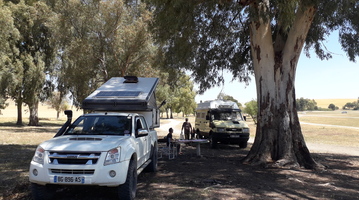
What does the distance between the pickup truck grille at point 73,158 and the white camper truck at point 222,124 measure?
10569 millimetres

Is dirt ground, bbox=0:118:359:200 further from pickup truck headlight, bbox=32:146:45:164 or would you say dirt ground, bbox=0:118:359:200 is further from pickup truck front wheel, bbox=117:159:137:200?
pickup truck headlight, bbox=32:146:45:164

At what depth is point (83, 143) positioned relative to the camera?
18.7ft

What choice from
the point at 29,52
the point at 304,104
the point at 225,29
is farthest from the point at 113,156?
the point at 304,104

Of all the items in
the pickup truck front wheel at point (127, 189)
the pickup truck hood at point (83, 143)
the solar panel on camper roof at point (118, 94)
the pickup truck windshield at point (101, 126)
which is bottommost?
the pickup truck front wheel at point (127, 189)

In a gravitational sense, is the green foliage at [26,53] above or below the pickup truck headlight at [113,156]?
above

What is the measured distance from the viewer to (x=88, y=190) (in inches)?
266

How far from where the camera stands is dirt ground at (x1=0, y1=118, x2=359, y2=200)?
6.51 m

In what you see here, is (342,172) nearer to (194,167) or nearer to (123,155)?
(194,167)

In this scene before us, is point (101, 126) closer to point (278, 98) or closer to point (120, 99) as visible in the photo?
point (120, 99)

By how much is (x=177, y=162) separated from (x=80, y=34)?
15.4m

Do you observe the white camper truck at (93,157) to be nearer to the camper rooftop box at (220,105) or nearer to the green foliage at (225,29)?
the green foliage at (225,29)

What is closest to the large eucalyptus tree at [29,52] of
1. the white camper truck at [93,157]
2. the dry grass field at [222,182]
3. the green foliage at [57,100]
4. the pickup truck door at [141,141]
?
the green foliage at [57,100]

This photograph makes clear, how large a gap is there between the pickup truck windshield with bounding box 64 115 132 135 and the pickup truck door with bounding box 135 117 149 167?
31 cm

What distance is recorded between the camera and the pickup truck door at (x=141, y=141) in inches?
264
